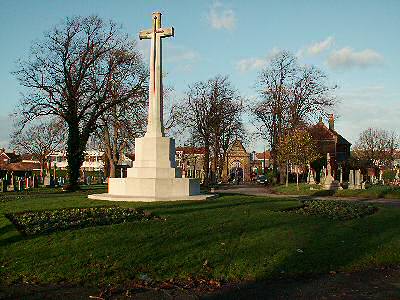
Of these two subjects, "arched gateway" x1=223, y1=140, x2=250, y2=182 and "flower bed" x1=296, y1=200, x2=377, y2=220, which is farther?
"arched gateway" x1=223, y1=140, x2=250, y2=182

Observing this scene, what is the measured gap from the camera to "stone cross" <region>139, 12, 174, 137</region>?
1959 centimetres

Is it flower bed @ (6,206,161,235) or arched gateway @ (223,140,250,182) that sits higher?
arched gateway @ (223,140,250,182)

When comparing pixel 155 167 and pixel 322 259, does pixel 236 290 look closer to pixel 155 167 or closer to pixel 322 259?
pixel 322 259

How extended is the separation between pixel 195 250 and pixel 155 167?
434 inches

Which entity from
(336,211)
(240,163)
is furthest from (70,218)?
(240,163)

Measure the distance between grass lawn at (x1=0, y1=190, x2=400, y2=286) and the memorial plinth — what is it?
6291mm

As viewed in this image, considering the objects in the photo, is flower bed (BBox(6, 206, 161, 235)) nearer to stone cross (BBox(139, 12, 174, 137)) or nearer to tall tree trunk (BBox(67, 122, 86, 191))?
stone cross (BBox(139, 12, 174, 137))

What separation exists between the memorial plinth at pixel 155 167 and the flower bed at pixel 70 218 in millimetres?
3813

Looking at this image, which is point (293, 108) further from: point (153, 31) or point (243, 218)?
point (243, 218)

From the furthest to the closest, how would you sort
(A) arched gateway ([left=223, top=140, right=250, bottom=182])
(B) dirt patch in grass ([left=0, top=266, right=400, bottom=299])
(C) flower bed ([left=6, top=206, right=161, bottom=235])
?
(A) arched gateway ([left=223, top=140, right=250, bottom=182]) → (C) flower bed ([left=6, top=206, right=161, bottom=235]) → (B) dirt patch in grass ([left=0, top=266, right=400, bottom=299])

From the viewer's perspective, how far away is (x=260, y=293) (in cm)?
600

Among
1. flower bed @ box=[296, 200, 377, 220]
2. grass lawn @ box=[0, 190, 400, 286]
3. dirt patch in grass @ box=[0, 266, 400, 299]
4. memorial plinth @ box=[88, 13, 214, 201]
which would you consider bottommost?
dirt patch in grass @ box=[0, 266, 400, 299]

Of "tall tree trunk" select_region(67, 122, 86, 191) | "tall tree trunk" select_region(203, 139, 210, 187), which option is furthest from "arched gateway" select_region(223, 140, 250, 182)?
"tall tree trunk" select_region(67, 122, 86, 191)

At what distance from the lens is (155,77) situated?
19.6 m
